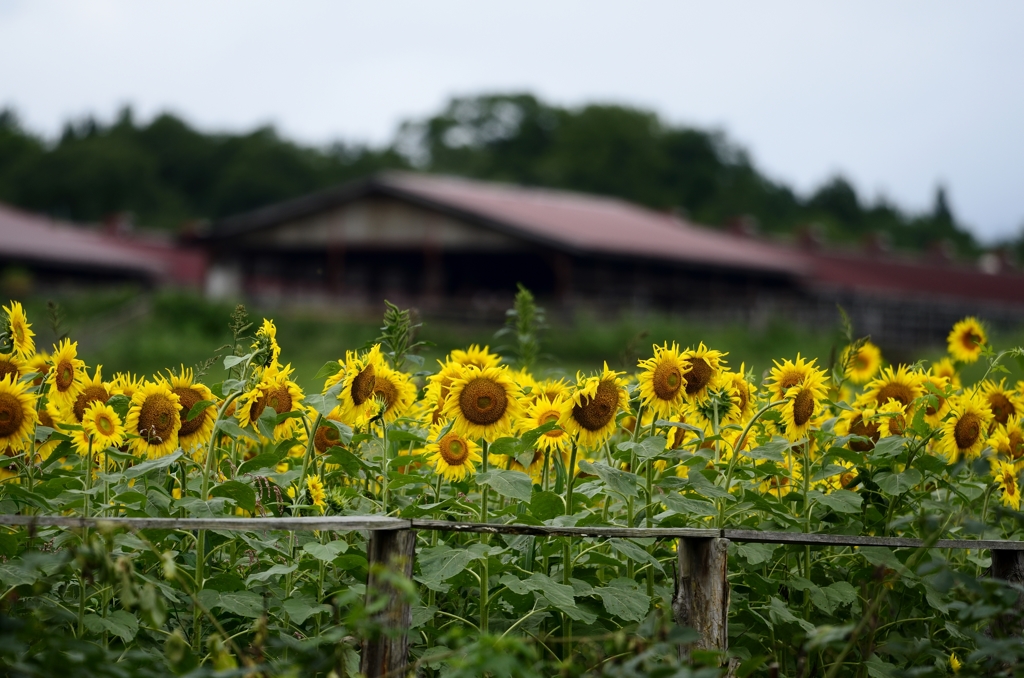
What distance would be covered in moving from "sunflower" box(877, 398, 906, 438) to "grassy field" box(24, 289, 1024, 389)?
1703cm

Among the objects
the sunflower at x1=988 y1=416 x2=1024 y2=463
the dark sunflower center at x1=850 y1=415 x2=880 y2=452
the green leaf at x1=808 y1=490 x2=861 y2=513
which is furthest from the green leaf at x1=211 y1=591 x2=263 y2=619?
the sunflower at x1=988 y1=416 x2=1024 y2=463

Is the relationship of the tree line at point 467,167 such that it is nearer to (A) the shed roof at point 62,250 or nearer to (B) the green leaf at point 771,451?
(A) the shed roof at point 62,250

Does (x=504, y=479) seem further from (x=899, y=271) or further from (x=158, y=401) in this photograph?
(x=899, y=271)

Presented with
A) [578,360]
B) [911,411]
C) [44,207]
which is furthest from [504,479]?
[44,207]

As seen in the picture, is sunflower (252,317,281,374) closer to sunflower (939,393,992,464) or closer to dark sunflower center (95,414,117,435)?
dark sunflower center (95,414,117,435)

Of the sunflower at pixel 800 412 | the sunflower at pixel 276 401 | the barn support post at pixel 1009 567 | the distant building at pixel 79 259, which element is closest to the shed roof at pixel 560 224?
the distant building at pixel 79 259

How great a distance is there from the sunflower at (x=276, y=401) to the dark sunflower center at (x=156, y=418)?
175 mm

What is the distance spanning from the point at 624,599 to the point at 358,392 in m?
0.88

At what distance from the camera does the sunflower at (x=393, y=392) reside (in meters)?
3.21

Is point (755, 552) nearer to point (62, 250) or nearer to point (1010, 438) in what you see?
point (1010, 438)

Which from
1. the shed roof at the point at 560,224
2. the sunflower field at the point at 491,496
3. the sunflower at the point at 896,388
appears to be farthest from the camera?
the shed roof at the point at 560,224

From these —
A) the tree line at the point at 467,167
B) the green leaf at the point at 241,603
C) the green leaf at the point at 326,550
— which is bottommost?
the green leaf at the point at 241,603

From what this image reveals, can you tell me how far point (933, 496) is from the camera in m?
3.72

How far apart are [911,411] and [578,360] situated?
18294mm
